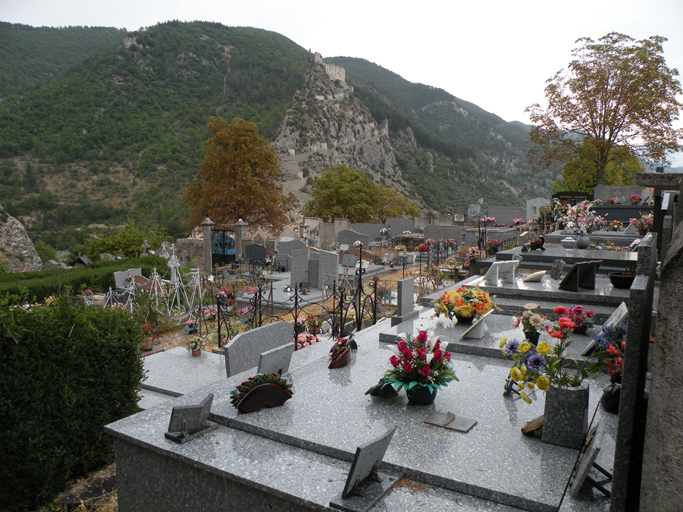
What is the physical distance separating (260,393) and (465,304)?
12.2 feet

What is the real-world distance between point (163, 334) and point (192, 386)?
5.51 m

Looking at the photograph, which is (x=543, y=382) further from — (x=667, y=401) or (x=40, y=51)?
(x=40, y=51)

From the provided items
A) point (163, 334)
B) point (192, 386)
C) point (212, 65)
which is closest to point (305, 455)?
point (192, 386)

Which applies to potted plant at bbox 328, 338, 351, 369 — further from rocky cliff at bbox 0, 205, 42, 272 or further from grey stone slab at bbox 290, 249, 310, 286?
rocky cliff at bbox 0, 205, 42, 272

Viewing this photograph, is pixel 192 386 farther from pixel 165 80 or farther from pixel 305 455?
pixel 165 80

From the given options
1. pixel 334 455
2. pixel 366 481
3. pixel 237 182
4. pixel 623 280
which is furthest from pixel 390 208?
pixel 366 481

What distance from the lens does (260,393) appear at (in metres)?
4.37

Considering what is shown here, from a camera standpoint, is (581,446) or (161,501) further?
(161,501)

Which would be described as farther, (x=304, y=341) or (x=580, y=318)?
(x=304, y=341)

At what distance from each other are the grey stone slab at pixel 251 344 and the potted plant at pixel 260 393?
3.48 ft

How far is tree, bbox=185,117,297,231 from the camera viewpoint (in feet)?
96.7

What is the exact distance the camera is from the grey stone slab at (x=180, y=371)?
6.45m

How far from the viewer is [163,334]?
37.5 feet

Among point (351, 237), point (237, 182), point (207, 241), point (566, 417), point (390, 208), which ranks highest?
point (237, 182)
